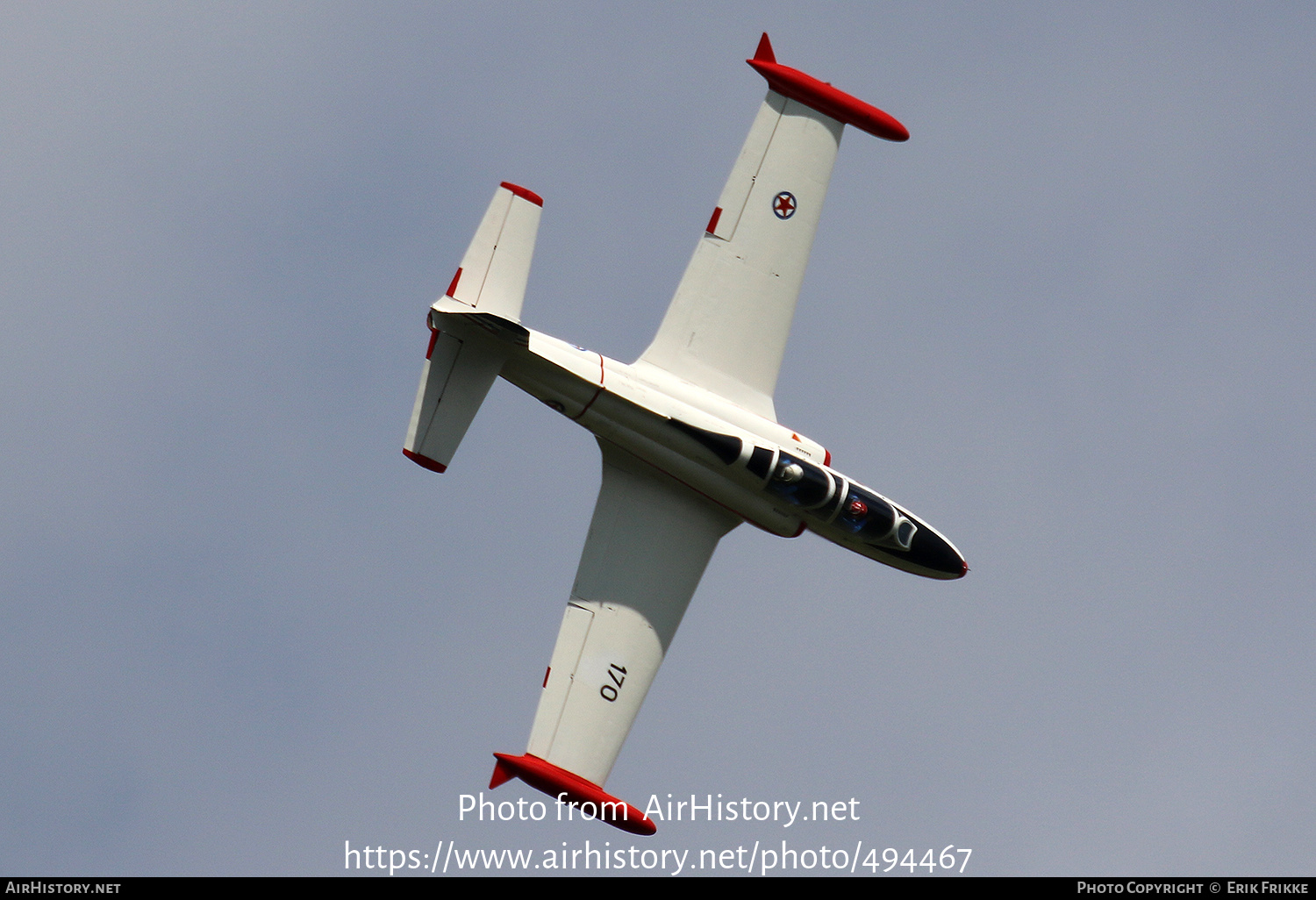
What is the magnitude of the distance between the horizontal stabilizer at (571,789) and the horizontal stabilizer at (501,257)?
8.67 meters

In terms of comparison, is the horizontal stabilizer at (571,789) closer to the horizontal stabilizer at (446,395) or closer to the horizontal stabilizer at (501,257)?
the horizontal stabilizer at (446,395)

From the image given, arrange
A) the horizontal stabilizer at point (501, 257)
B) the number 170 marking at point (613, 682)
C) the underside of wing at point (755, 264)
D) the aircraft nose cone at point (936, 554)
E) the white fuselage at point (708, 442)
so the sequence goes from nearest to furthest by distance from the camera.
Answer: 1. the horizontal stabilizer at point (501, 257)
2. the white fuselage at point (708, 442)
3. the number 170 marking at point (613, 682)
4. the underside of wing at point (755, 264)
5. the aircraft nose cone at point (936, 554)

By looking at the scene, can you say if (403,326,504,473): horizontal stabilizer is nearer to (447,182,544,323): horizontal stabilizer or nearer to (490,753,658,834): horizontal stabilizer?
(447,182,544,323): horizontal stabilizer

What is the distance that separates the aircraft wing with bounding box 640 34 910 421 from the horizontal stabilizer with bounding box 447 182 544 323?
3.64 metres

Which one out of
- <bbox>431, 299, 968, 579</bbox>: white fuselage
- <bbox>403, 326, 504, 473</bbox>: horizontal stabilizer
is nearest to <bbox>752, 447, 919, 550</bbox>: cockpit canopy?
<bbox>431, 299, 968, 579</bbox>: white fuselage

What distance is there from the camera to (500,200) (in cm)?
2744

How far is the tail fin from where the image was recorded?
2712cm

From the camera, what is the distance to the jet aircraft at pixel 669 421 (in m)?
27.6

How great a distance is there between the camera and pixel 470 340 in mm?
27484

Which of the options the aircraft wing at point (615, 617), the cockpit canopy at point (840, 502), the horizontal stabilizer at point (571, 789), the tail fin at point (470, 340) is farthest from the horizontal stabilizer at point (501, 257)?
the horizontal stabilizer at point (571, 789)

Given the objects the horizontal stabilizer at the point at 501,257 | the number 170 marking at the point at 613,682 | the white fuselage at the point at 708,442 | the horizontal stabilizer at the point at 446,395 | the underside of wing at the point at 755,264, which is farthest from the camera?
the underside of wing at the point at 755,264

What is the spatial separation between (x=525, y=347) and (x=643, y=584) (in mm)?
5650
